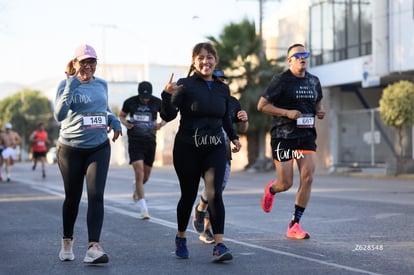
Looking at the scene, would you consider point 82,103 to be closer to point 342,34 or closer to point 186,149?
point 186,149

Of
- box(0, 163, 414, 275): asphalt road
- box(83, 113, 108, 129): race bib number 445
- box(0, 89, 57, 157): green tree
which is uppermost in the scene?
box(0, 89, 57, 157): green tree

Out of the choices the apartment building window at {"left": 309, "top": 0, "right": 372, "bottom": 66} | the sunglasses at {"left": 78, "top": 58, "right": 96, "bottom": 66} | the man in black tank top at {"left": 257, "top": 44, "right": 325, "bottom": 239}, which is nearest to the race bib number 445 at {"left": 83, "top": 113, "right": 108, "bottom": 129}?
the sunglasses at {"left": 78, "top": 58, "right": 96, "bottom": 66}

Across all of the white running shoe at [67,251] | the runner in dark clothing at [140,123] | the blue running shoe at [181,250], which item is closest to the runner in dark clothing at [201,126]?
the blue running shoe at [181,250]

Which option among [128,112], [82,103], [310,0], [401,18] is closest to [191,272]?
[82,103]

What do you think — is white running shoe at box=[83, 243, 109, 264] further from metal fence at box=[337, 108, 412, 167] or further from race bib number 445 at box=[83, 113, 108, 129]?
metal fence at box=[337, 108, 412, 167]

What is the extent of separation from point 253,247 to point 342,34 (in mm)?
27709

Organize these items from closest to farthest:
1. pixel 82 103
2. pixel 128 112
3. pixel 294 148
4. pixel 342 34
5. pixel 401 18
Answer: pixel 82 103 → pixel 294 148 → pixel 128 112 → pixel 401 18 → pixel 342 34

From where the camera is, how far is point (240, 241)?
27.1 feet

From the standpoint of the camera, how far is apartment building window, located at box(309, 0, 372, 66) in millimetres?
32781

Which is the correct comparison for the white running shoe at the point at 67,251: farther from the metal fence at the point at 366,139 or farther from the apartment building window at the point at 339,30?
the apartment building window at the point at 339,30

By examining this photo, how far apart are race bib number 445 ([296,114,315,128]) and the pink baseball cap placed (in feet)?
8.07

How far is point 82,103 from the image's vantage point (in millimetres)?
6898

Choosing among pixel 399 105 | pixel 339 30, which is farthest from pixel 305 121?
pixel 339 30

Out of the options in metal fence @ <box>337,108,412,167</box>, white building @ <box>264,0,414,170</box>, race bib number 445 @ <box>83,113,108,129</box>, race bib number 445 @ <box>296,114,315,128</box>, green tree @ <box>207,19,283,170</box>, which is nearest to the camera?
race bib number 445 @ <box>83,113,108,129</box>
